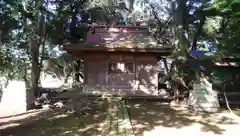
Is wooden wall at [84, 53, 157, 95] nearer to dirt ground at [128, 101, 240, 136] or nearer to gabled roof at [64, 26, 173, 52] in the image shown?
gabled roof at [64, 26, 173, 52]

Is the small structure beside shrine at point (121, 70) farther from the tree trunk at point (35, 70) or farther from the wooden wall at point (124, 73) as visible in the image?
the tree trunk at point (35, 70)

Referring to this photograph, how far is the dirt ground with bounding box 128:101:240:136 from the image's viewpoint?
29.5 ft

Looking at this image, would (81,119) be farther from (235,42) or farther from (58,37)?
(58,37)

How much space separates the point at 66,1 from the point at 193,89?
15.7 metres

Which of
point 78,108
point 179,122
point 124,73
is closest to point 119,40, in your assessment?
point 124,73

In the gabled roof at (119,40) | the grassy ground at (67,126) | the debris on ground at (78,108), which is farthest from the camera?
the gabled roof at (119,40)

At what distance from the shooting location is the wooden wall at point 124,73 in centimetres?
1745

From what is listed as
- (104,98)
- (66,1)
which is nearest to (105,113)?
(104,98)

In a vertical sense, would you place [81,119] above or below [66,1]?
below

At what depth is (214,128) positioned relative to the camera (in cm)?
959

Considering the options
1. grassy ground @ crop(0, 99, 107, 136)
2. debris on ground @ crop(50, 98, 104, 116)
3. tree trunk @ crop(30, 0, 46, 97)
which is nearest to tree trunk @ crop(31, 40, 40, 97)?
tree trunk @ crop(30, 0, 46, 97)

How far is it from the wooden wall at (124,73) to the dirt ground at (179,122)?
14.0 feet

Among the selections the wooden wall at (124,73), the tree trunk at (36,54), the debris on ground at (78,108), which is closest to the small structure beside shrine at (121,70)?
the wooden wall at (124,73)

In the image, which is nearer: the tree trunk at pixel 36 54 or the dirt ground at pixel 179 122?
the dirt ground at pixel 179 122
